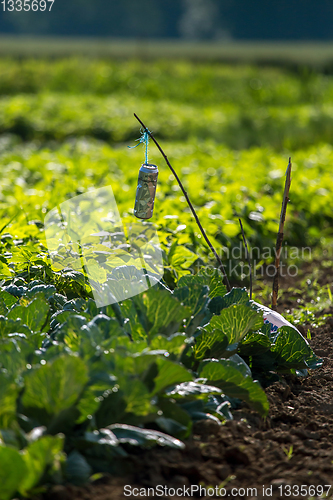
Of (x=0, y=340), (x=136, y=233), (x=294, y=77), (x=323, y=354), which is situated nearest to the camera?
(x=0, y=340)

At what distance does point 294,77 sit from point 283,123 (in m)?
7.47

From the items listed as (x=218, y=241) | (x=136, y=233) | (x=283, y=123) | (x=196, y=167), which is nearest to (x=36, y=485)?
(x=136, y=233)

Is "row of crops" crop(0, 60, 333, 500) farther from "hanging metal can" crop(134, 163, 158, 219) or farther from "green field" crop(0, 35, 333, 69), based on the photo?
"green field" crop(0, 35, 333, 69)

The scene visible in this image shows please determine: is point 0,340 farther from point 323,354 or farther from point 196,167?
point 196,167

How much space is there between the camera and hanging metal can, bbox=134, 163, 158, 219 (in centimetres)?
203

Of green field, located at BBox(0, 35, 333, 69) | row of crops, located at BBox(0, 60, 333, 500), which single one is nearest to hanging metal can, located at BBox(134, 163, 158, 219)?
row of crops, located at BBox(0, 60, 333, 500)

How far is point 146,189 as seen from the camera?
2068 mm

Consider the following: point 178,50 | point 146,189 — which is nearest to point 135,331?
point 146,189

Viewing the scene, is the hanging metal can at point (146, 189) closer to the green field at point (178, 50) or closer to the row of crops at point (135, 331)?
the row of crops at point (135, 331)

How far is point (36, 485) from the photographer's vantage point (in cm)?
127

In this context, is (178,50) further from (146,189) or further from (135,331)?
(135,331)

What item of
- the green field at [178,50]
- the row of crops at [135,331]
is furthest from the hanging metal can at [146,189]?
the green field at [178,50]

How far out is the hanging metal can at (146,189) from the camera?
80.0 inches

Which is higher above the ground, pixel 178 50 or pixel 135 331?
pixel 178 50
